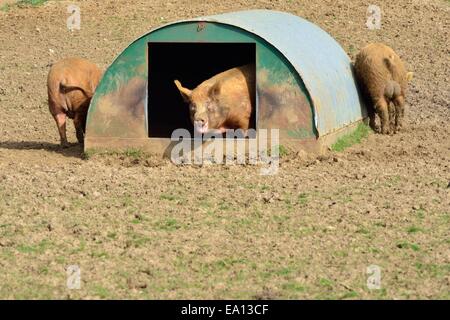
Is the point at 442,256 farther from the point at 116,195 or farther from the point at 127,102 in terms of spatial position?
the point at 127,102

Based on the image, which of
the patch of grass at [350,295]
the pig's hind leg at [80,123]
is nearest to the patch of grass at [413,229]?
the patch of grass at [350,295]

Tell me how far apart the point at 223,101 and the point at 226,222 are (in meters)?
2.77

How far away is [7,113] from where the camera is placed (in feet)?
47.9

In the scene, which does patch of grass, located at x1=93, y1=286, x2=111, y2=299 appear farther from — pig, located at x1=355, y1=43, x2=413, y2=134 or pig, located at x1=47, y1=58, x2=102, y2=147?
pig, located at x1=355, y1=43, x2=413, y2=134

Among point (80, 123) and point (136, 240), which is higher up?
point (80, 123)

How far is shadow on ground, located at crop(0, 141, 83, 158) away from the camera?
1138 cm

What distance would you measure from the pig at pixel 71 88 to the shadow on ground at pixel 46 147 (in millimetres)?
213

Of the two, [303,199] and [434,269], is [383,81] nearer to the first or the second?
[303,199]

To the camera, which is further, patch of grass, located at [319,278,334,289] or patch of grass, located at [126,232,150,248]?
patch of grass, located at [126,232,150,248]

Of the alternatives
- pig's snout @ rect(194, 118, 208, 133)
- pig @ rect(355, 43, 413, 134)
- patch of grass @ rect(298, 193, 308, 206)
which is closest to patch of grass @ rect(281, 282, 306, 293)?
patch of grass @ rect(298, 193, 308, 206)

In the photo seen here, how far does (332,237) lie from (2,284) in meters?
2.48

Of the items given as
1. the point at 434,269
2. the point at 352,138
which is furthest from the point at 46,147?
the point at 434,269

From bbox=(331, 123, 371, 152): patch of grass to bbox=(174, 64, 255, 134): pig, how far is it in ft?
3.66

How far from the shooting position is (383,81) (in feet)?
41.4
